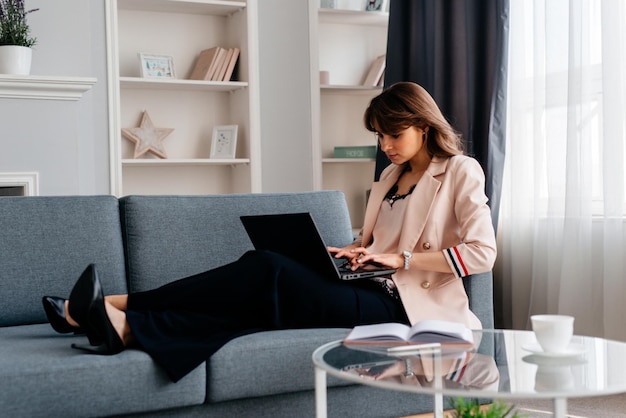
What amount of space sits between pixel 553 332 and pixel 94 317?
110 cm

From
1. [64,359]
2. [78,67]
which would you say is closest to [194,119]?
[78,67]

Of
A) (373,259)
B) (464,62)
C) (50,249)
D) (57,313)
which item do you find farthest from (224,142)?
(57,313)

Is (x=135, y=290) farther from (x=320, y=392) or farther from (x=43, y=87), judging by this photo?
(x=43, y=87)

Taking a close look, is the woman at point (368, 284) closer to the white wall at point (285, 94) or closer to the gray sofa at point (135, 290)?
the gray sofa at point (135, 290)

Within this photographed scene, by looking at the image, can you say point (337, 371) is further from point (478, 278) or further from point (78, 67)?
point (78, 67)

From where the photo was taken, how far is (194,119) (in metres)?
4.75

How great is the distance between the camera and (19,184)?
3887 mm

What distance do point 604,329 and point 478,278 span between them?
3.32 ft

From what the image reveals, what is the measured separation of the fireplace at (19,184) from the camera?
384 cm

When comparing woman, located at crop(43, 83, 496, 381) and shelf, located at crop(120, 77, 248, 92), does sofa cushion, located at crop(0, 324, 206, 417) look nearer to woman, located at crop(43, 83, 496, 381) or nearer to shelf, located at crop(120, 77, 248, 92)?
woman, located at crop(43, 83, 496, 381)

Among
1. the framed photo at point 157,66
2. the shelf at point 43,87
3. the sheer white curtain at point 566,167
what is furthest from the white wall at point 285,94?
the sheer white curtain at point 566,167

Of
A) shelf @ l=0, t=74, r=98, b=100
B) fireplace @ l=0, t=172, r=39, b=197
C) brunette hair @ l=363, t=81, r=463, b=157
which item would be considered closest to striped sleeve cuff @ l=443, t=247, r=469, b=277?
brunette hair @ l=363, t=81, r=463, b=157

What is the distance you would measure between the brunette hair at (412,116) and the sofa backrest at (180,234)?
1.80 feet

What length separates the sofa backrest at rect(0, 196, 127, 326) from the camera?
2.51 meters
